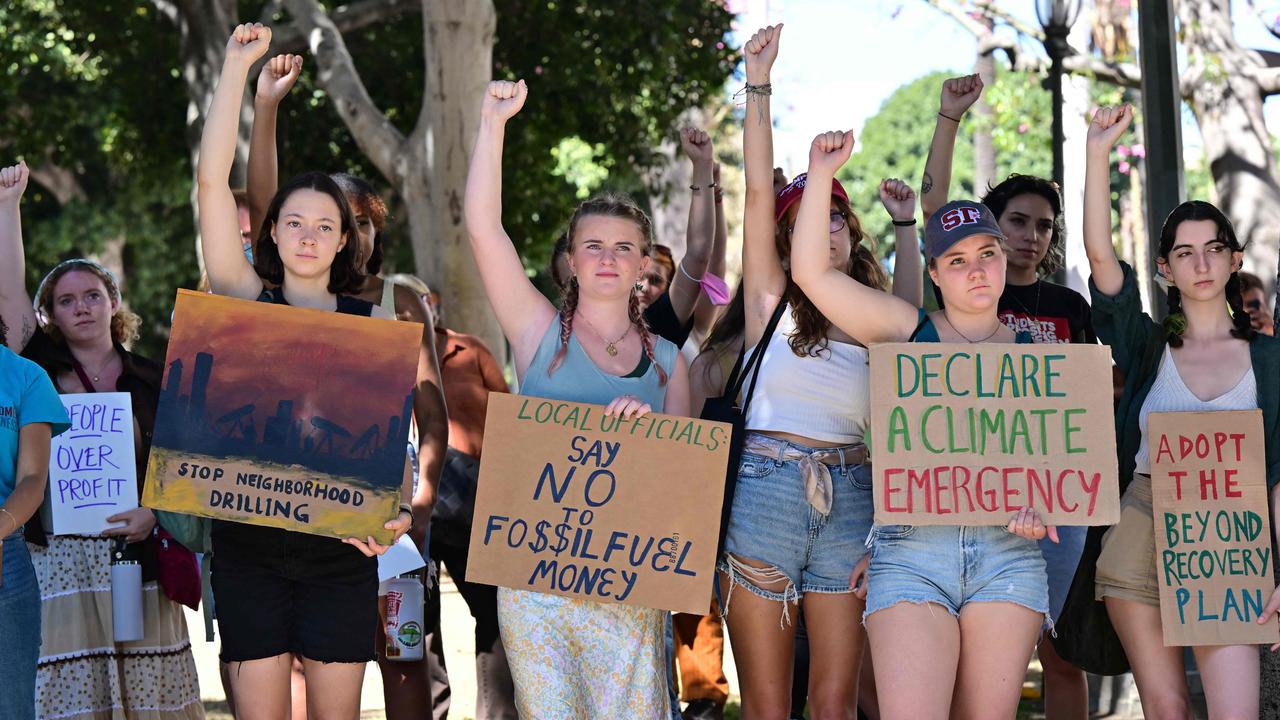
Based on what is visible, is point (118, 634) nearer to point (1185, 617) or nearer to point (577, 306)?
point (577, 306)

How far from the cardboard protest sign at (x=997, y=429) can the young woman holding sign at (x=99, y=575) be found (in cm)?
275

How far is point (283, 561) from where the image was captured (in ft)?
14.1

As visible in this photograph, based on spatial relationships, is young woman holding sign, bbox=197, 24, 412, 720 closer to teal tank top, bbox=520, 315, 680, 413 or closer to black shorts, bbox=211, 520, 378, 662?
black shorts, bbox=211, 520, 378, 662

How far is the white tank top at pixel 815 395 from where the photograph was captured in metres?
4.47

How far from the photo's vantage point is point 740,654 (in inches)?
176

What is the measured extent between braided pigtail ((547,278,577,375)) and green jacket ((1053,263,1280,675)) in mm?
1606

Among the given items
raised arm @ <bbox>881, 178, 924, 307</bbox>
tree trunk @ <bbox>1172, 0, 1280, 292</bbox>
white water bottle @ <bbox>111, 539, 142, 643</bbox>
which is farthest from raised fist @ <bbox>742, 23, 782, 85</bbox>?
tree trunk @ <bbox>1172, 0, 1280, 292</bbox>

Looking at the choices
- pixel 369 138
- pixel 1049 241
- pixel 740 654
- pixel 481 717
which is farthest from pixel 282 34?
pixel 740 654

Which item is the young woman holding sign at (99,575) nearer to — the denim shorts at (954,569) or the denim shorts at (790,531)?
the denim shorts at (790,531)

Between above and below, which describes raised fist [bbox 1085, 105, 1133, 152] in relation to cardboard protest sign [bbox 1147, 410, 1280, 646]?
above

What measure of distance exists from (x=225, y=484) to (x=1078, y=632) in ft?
8.80

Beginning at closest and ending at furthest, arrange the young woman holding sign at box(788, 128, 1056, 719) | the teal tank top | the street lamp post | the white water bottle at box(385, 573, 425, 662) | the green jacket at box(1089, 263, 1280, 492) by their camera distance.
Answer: the young woman holding sign at box(788, 128, 1056, 719) → the teal tank top → the green jacket at box(1089, 263, 1280, 492) → the white water bottle at box(385, 573, 425, 662) → the street lamp post

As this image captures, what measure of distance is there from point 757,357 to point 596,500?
674mm

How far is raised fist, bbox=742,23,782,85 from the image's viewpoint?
4.51 m
